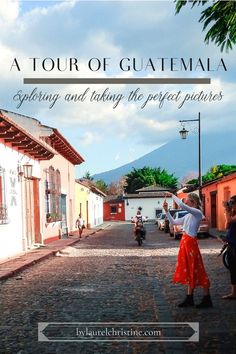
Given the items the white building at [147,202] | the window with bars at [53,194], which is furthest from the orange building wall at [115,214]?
the window with bars at [53,194]

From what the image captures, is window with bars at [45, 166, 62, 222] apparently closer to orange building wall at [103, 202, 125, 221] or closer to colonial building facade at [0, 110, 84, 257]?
colonial building facade at [0, 110, 84, 257]

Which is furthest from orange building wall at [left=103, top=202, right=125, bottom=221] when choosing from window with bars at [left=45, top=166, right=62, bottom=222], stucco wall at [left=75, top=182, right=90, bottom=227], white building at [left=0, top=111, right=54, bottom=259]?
white building at [left=0, top=111, right=54, bottom=259]

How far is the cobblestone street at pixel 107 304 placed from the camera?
17.6ft

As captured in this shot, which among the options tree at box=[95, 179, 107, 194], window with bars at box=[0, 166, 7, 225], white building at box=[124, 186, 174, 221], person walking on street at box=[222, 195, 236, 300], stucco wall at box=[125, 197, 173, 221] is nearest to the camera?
person walking on street at box=[222, 195, 236, 300]

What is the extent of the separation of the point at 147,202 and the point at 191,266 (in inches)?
2775

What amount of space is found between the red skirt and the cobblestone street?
38 cm

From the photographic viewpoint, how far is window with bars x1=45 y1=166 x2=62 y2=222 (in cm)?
2476

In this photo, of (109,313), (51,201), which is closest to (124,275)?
(109,313)

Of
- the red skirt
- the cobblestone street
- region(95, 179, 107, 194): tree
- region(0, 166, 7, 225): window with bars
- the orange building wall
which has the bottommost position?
the orange building wall

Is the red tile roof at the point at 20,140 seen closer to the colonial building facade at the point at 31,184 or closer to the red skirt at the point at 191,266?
the colonial building facade at the point at 31,184

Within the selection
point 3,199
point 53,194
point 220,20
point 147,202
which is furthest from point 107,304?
point 147,202

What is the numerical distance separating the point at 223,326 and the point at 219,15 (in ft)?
12.0

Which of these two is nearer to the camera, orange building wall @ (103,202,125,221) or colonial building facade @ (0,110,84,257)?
colonial building facade @ (0,110,84,257)

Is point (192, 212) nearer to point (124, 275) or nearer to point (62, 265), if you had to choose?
point (124, 275)
